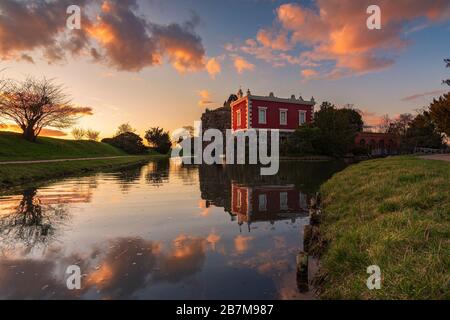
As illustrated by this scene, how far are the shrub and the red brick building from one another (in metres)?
37.2

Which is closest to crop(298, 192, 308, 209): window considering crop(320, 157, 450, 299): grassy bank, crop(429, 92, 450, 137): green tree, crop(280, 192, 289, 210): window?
crop(280, 192, 289, 210): window

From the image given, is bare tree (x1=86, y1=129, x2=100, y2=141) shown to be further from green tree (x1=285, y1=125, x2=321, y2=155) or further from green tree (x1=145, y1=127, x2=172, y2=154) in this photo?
green tree (x1=285, y1=125, x2=321, y2=155)

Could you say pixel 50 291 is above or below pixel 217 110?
below

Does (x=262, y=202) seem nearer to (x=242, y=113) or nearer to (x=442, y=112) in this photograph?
(x=442, y=112)

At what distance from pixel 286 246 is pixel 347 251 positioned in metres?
1.86

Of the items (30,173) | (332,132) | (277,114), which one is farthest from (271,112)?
(30,173)

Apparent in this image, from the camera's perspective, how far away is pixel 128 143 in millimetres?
78438

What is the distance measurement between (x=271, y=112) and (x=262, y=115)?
1.80m

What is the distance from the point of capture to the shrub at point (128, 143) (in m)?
78.0

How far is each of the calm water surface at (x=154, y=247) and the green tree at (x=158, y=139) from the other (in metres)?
82.8

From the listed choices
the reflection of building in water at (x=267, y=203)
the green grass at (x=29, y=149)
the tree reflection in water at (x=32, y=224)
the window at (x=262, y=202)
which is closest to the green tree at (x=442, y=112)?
the reflection of building in water at (x=267, y=203)
